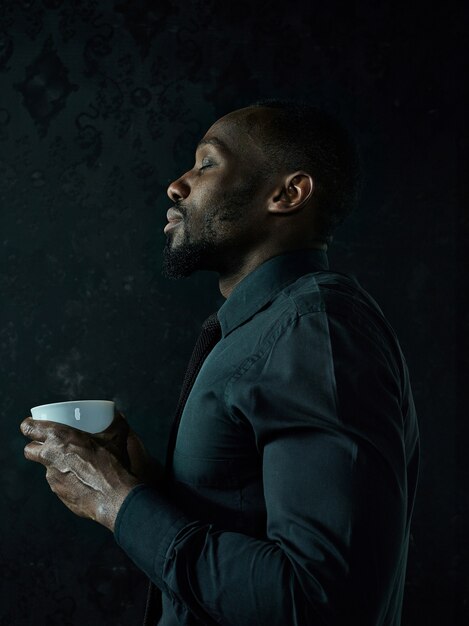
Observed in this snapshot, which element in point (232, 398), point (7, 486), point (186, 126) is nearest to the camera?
point (232, 398)

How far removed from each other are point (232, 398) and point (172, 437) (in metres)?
0.23

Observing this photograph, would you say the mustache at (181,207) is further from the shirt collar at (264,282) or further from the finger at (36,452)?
the finger at (36,452)

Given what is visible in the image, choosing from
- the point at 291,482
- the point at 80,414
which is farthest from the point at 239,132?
the point at 291,482

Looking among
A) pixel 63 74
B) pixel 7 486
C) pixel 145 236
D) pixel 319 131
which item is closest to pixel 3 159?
pixel 63 74

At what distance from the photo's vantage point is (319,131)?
1157 millimetres

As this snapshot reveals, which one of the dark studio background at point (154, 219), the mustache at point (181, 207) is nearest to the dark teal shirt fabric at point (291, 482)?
the mustache at point (181, 207)

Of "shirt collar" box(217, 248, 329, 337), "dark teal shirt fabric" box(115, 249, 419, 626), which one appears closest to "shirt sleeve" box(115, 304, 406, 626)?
"dark teal shirt fabric" box(115, 249, 419, 626)

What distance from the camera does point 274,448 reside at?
2.49ft

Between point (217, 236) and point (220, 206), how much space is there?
5 cm

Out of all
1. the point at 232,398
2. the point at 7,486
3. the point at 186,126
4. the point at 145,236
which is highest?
the point at 186,126

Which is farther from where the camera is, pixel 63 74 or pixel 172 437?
pixel 63 74

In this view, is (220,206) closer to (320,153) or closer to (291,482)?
(320,153)

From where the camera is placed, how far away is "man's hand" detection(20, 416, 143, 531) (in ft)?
2.86

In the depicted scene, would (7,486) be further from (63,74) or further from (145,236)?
(63,74)
